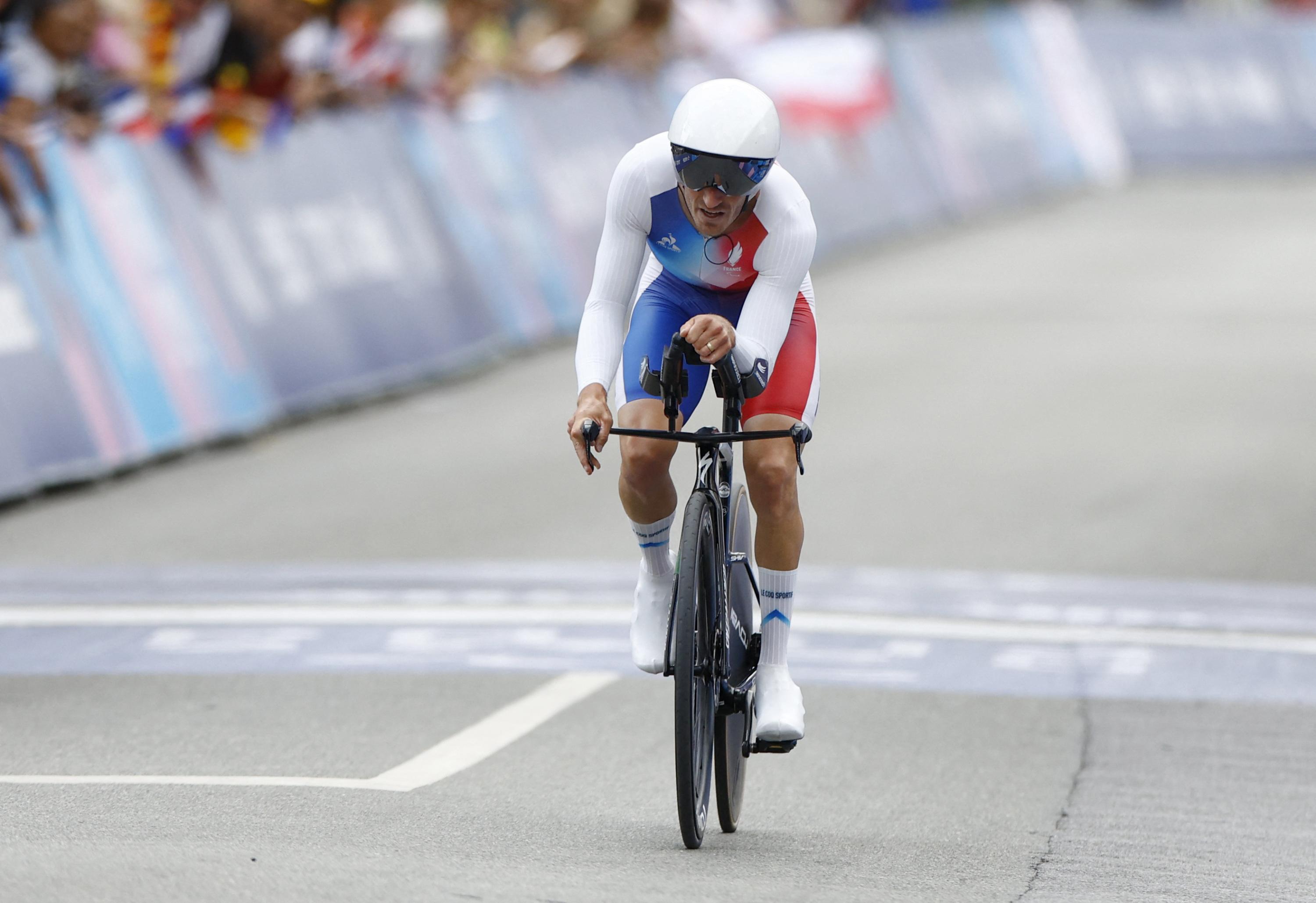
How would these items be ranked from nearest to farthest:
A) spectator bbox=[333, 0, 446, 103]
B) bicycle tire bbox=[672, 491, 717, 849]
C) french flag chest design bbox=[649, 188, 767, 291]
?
1. bicycle tire bbox=[672, 491, 717, 849]
2. french flag chest design bbox=[649, 188, 767, 291]
3. spectator bbox=[333, 0, 446, 103]

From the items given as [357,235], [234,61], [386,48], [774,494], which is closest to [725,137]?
[774,494]

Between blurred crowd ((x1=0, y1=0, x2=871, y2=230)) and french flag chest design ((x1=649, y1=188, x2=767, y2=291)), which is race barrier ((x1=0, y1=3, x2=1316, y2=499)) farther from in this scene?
french flag chest design ((x1=649, y1=188, x2=767, y2=291))

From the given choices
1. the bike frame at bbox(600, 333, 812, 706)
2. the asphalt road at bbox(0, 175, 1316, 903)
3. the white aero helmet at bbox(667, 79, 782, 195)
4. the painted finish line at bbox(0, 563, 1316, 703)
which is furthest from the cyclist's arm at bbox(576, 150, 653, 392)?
the painted finish line at bbox(0, 563, 1316, 703)

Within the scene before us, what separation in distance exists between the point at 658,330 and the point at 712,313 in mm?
178

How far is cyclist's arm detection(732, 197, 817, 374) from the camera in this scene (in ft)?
19.4

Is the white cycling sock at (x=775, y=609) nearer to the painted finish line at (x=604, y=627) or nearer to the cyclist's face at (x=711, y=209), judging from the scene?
the cyclist's face at (x=711, y=209)

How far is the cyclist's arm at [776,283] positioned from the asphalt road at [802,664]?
1352mm

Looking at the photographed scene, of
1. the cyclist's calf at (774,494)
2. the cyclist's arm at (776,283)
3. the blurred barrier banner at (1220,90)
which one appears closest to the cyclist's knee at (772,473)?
the cyclist's calf at (774,494)

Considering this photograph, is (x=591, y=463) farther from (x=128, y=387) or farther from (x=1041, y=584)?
(x=128, y=387)

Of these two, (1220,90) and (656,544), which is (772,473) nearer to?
(656,544)

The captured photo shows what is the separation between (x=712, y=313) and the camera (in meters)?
6.16

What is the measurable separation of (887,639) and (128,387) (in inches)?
223

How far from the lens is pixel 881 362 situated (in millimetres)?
17812

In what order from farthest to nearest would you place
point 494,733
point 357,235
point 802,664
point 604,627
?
point 357,235 < point 604,627 < point 802,664 < point 494,733
